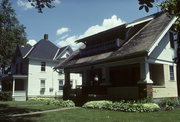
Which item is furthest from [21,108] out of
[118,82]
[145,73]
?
[145,73]

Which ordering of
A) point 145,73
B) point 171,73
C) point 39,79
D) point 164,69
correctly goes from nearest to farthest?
point 145,73
point 164,69
point 171,73
point 39,79

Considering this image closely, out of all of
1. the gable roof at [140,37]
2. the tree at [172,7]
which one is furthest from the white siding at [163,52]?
the tree at [172,7]

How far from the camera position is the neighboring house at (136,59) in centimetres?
1381

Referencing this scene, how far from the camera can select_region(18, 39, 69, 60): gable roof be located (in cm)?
3152

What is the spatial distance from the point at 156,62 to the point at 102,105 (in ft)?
17.3

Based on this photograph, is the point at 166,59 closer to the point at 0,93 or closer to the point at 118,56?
the point at 118,56

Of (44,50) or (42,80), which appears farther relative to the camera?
(44,50)

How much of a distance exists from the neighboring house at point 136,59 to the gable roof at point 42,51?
12.3 metres

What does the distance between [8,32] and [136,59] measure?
33.7 meters

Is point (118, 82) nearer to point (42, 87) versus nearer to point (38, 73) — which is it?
point (42, 87)

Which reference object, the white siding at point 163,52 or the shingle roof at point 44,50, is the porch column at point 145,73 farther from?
the shingle roof at point 44,50

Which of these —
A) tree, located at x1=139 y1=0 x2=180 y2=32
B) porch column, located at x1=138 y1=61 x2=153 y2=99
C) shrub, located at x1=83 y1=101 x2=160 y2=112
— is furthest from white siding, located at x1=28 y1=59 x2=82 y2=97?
tree, located at x1=139 y1=0 x2=180 y2=32

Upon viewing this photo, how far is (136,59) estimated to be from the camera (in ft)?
46.9

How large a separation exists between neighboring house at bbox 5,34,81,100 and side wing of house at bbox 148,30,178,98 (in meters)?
19.6
